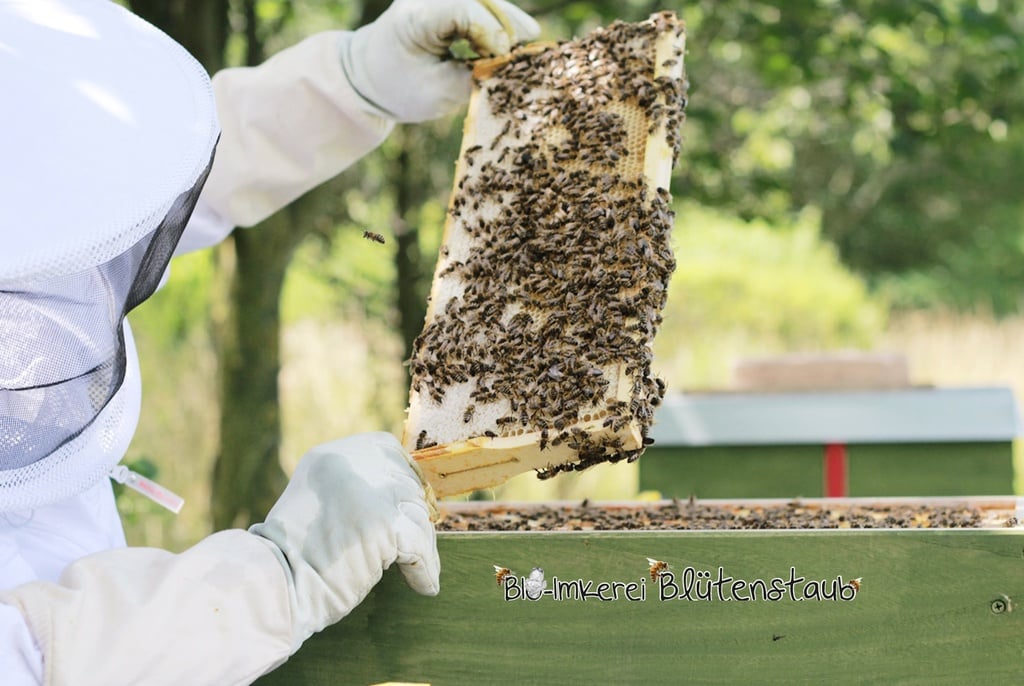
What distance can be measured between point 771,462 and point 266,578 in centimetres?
303

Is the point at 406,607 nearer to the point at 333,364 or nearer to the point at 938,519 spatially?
the point at 938,519

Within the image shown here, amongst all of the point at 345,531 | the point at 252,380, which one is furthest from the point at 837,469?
the point at 252,380

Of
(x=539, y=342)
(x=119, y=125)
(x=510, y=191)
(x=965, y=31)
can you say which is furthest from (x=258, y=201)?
(x=965, y=31)

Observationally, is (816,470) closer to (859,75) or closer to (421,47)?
(421,47)

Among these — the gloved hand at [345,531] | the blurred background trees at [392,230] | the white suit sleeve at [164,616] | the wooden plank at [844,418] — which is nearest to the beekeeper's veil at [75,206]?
the white suit sleeve at [164,616]

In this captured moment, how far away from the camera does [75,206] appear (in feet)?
5.48

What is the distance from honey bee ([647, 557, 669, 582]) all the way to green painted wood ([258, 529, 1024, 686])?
0.5 inches

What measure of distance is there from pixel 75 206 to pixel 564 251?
43.6 inches

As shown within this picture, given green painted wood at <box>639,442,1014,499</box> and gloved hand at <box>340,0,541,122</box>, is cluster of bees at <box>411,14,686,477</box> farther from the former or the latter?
green painted wood at <box>639,442,1014,499</box>

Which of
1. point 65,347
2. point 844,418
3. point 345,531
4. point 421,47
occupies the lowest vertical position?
point 844,418

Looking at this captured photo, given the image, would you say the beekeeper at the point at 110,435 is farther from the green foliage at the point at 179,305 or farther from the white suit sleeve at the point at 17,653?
the green foliage at the point at 179,305

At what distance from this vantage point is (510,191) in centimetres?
268

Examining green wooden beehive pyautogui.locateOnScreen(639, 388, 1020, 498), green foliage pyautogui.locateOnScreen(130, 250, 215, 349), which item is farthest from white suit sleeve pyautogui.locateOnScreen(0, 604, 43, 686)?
green foliage pyautogui.locateOnScreen(130, 250, 215, 349)

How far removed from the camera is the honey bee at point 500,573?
6.82 ft
